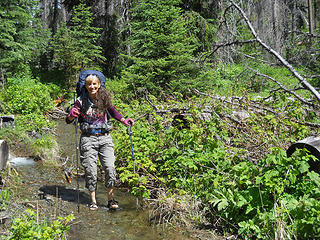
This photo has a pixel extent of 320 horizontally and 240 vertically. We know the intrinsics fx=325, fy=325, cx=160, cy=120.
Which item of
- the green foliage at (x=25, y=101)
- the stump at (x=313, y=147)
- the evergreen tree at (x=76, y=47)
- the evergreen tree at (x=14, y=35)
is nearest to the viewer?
the stump at (x=313, y=147)

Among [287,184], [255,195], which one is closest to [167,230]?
[255,195]

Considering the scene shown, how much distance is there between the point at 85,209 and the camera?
16.1 ft

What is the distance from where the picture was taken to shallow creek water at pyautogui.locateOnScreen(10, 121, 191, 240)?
4.17 metres

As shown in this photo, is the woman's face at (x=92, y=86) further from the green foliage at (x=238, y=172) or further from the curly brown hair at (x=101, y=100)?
the green foliage at (x=238, y=172)

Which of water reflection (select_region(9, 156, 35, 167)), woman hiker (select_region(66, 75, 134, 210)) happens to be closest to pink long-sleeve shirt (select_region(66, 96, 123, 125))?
woman hiker (select_region(66, 75, 134, 210))

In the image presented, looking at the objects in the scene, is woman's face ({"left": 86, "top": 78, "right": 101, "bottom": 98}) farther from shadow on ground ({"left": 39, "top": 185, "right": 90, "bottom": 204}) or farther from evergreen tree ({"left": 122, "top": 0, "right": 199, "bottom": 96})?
evergreen tree ({"left": 122, "top": 0, "right": 199, "bottom": 96})

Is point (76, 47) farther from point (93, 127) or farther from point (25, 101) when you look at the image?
point (93, 127)

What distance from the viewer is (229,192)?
4.09 m

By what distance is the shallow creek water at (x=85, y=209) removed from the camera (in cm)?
417

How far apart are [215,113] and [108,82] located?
12196 mm

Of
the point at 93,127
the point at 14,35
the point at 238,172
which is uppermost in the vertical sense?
the point at 14,35

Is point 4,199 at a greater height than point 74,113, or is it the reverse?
point 74,113

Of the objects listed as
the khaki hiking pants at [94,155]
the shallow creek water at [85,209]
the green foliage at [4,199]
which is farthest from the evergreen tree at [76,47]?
the green foliage at [4,199]

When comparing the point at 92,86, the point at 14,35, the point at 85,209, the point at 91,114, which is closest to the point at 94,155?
the point at 91,114
